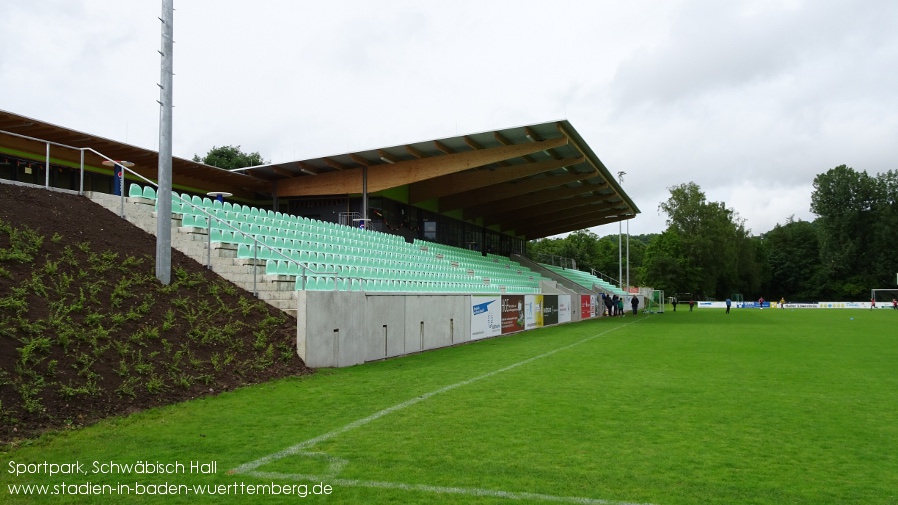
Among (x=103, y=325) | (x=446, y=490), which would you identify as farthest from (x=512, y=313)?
(x=446, y=490)

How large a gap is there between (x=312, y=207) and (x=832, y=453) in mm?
28330

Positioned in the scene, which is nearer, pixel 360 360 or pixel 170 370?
pixel 170 370

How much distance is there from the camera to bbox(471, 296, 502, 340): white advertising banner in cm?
2056

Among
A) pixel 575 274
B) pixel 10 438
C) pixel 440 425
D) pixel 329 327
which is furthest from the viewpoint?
pixel 575 274

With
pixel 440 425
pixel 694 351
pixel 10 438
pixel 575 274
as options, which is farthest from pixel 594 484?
pixel 575 274

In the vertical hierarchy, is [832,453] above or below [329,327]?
below

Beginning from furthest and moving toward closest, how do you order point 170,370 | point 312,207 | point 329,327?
point 312,207
point 329,327
point 170,370

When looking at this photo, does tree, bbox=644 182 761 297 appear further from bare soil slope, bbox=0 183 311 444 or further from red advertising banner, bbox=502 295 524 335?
bare soil slope, bbox=0 183 311 444

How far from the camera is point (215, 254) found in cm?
1373

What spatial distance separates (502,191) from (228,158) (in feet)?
96.4

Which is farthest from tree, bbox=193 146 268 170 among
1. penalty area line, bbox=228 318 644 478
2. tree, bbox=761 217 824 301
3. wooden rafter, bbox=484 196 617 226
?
tree, bbox=761 217 824 301

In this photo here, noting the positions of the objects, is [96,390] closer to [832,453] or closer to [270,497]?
[270,497]

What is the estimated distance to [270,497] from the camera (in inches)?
185

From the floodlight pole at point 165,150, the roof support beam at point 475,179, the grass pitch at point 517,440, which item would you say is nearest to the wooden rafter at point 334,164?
the roof support beam at point 475,179
